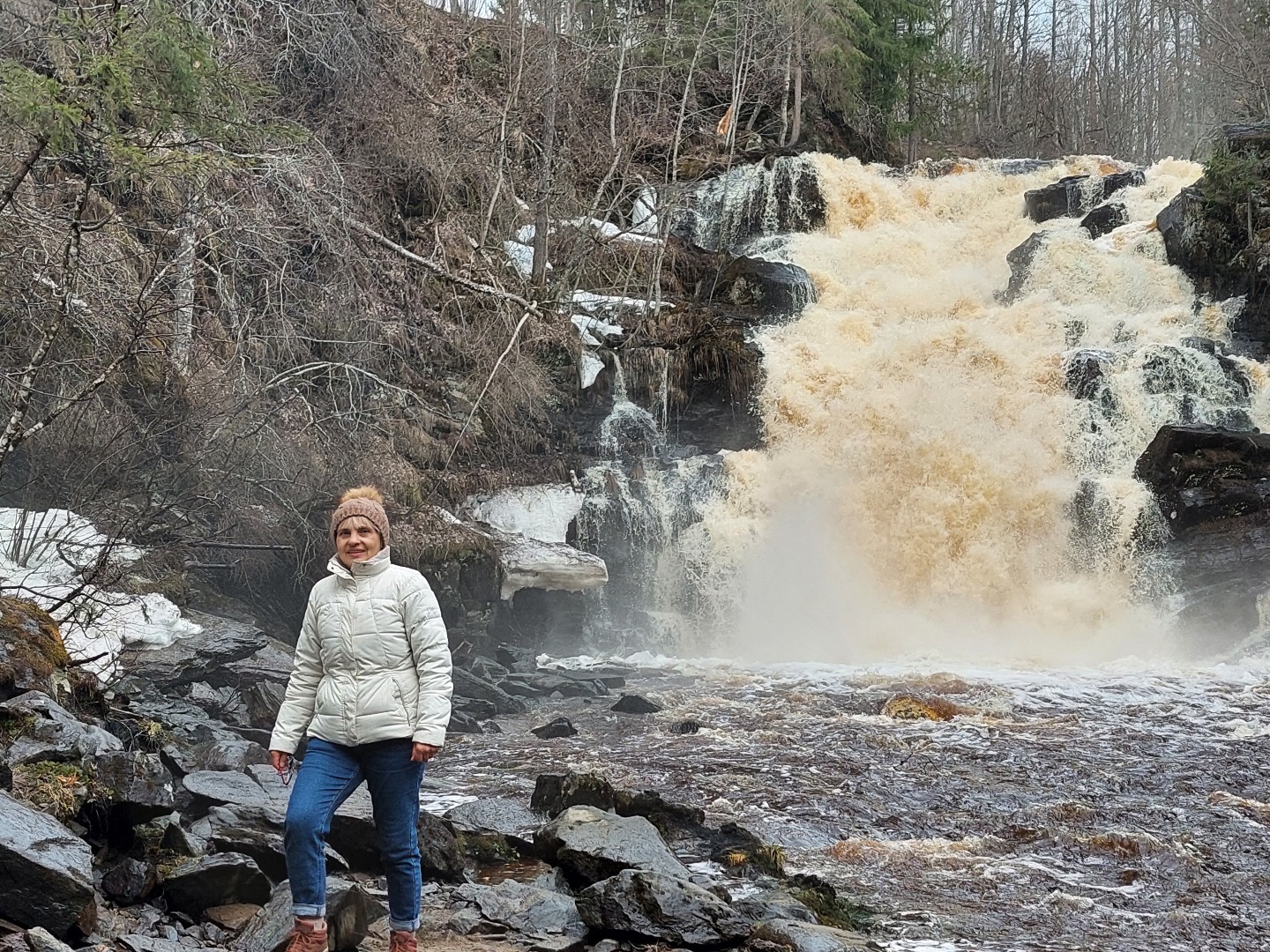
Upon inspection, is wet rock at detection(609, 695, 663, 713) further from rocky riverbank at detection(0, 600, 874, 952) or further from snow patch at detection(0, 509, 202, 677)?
snow patch at detection(0, 509, 202, 677)

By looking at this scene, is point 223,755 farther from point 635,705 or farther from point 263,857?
point 635,705

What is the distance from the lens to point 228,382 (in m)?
10.0

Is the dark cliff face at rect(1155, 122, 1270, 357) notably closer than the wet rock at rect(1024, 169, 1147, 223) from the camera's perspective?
Yes

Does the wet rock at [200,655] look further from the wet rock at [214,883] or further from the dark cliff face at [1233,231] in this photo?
the dark cliff face at [1233,231]

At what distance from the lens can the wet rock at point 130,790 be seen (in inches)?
187

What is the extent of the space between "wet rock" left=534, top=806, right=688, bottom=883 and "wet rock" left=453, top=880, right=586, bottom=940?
0.30 metres

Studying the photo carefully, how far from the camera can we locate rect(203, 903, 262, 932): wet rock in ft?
14.2

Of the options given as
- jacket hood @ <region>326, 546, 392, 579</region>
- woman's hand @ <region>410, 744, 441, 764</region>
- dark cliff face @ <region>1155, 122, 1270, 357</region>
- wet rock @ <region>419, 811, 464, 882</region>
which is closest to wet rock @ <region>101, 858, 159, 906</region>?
wet rock @ <region>419, 811, 464, 882</region>

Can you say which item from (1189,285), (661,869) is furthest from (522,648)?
(1189,285)

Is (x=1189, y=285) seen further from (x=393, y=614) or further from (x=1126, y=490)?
(x=393, y=614)

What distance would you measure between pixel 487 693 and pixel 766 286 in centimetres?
1060

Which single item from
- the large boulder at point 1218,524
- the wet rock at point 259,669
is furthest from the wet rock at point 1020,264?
the wet rock at point 259,669

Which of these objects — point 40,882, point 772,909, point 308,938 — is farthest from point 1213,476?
point 40,882

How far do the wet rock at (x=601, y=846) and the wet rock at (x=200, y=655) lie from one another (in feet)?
12.8
